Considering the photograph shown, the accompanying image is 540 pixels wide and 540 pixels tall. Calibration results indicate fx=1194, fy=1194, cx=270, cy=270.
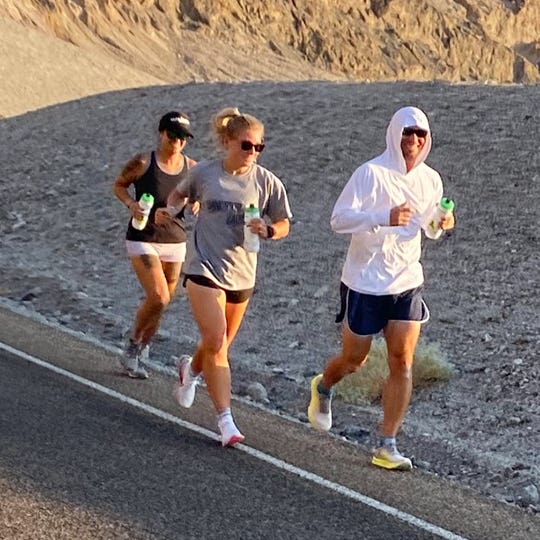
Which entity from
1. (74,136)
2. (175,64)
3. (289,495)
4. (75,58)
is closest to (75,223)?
(74,136)

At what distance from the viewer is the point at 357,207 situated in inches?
249

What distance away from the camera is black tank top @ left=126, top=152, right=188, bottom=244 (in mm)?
8312

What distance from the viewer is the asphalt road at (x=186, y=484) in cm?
534

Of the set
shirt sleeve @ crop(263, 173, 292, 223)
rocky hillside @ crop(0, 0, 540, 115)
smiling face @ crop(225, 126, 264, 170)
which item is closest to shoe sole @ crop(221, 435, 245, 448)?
shirt sleeve @ crop(263, 173, 292, 223)

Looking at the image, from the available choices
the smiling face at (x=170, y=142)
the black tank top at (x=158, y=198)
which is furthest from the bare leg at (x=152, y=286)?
the smiling face at (x=170, y=142)

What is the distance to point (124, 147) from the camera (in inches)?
898

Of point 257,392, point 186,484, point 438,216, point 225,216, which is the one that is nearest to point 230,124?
point 225,216

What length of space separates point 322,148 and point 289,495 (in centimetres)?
1371

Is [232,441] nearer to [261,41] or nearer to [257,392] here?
[257,392]

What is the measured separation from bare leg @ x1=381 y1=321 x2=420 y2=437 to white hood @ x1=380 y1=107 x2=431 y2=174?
0.86 m

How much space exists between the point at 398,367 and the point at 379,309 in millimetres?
350

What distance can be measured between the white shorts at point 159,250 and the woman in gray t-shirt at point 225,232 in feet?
5.62

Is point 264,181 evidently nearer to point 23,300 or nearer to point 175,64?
point 23,300

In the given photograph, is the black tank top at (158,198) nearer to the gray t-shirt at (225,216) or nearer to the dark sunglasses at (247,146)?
the gray t-shirt at (225,216)
